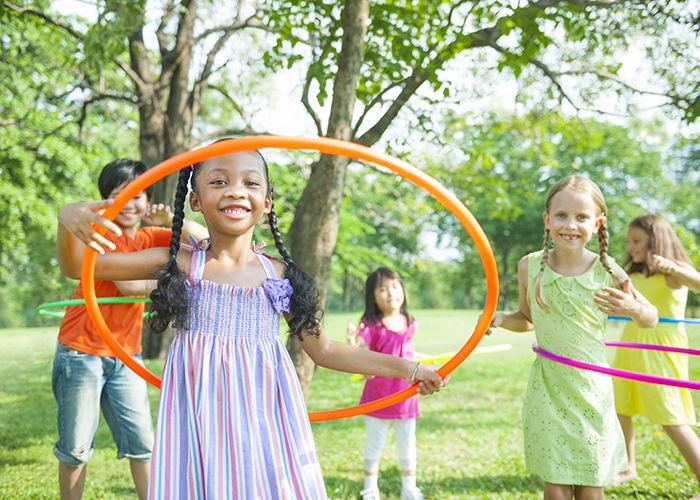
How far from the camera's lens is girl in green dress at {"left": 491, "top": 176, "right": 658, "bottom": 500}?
3.11m

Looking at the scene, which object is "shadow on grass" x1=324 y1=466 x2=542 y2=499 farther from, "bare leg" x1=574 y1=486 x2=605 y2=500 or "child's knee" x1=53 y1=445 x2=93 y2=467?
"child's knee" x1=53 y1=445 x2=93 y2=467

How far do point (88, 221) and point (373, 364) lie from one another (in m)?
1.21

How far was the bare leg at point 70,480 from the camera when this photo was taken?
340cm

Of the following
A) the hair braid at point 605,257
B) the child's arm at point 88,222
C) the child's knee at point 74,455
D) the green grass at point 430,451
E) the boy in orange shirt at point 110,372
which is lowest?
the green grass at point 430,451

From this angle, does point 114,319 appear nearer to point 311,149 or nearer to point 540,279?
point 311,149

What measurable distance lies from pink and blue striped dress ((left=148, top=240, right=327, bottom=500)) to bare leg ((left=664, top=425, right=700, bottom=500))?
3.23 metres

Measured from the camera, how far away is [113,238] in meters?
3.48

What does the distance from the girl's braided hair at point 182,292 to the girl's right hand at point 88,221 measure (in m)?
0.26

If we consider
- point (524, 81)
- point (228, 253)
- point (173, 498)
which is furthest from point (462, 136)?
point (173, 498)

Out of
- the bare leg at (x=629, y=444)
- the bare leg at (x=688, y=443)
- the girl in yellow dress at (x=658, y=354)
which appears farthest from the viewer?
the bare leg at (x=629, y=444)

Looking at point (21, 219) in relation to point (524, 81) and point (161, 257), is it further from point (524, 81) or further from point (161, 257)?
point (161, 257)

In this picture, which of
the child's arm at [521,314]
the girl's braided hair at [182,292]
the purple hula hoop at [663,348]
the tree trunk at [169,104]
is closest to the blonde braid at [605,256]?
the child's arm at [521,314]

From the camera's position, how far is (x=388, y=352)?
459 centimetres

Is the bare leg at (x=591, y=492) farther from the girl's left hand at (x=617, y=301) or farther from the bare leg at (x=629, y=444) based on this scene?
the bare leg at (x=629, y=444)
